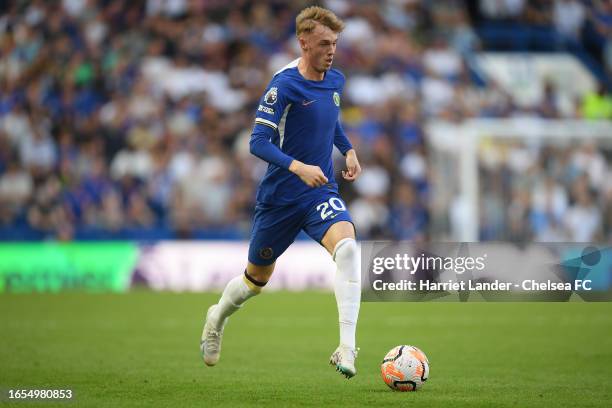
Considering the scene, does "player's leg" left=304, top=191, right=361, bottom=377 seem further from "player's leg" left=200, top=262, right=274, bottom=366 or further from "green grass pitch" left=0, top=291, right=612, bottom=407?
"player's leg" left=200, top=262, right=274, bottom=366

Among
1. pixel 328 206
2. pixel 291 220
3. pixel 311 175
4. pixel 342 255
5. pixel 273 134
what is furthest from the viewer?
pixel 291 220

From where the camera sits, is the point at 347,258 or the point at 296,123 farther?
the point at 296,123

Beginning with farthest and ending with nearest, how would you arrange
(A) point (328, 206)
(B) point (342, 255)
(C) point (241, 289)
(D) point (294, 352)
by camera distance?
(D) point (294, 352) < (C) point (241, 289) < (A) point (328, 206) < (B) point (342, 255)

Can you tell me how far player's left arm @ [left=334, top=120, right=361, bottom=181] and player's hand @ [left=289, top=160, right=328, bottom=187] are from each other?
87 cm

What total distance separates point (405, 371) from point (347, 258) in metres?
0.95

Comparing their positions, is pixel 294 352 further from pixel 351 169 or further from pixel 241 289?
pixel 351 169

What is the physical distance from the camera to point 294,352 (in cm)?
1170

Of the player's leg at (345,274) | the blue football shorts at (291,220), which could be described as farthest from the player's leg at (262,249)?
the player's leg at (345,274)

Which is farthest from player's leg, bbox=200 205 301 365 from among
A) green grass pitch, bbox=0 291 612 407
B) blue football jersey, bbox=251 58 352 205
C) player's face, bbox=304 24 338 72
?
player's face, bbox=304 24 338 72

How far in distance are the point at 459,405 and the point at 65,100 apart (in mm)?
17848

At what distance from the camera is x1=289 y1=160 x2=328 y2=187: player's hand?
26.3ft

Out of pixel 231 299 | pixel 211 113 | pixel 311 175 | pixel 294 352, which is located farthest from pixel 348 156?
pixel 211 113

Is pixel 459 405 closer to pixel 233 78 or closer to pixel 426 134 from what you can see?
pixel 426 134

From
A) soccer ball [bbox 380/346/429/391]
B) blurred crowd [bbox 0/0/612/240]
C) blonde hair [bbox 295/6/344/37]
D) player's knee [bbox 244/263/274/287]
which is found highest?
blurred crowd [bbox 0/0/612/240]
